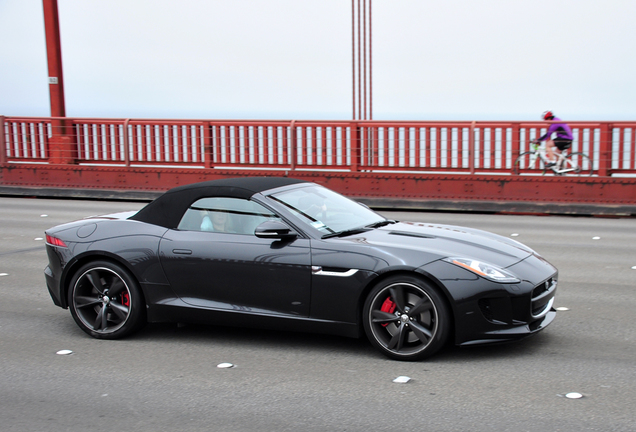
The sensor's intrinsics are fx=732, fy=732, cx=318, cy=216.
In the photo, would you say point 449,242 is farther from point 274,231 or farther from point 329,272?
point 274,231

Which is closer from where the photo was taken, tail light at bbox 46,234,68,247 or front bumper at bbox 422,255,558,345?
front bumper at bbox 422,255,558,345

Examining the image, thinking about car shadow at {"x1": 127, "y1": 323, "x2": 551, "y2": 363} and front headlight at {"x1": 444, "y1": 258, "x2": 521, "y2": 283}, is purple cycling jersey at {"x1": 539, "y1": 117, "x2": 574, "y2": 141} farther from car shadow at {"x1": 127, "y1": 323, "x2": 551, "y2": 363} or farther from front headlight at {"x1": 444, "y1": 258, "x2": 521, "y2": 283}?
front headlight at {"x1": 444, "y1": 258, "x2": 521, "y2": 283}

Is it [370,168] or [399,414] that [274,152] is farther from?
[399,414]

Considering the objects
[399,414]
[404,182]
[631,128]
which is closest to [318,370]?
[399,414]

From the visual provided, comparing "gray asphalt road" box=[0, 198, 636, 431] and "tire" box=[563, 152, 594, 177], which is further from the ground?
"tire" box=[563, 152, 594, 177]

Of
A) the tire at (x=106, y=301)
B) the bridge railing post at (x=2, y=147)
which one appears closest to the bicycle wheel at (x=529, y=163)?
the tire at (x=106, y=301)

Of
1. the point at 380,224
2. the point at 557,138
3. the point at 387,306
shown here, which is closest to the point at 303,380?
the point at 387,306

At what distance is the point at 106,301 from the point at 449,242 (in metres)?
2.85

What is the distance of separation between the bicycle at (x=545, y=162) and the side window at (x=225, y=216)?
9.96m

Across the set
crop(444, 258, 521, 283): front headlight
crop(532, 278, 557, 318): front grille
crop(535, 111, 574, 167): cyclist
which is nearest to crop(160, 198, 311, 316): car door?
crop(444, 258, 521, 283): front headlight

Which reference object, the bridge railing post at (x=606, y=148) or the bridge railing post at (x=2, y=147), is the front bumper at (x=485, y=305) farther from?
the bridge railing post at (x=2, y=147)

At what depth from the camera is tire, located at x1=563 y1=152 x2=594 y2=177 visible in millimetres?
14758

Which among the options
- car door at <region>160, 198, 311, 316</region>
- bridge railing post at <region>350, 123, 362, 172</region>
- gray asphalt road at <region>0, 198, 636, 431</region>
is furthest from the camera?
bridge railing post at <region>350, 123, 362, 172</region>

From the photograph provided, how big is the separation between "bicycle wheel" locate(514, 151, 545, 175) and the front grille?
936 cm
